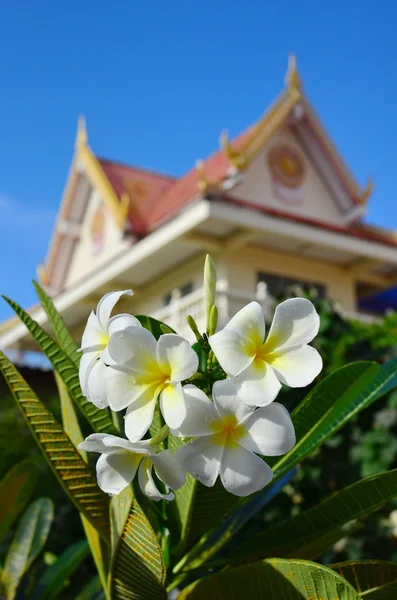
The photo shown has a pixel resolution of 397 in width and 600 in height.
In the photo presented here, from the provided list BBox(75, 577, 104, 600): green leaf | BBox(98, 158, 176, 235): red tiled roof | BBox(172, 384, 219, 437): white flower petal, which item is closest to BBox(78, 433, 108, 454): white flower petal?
BBox(172, 384, 219, 437): white flower petal

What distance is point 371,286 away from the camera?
15578 millimetres

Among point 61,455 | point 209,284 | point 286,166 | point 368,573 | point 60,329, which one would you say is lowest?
point 368,573

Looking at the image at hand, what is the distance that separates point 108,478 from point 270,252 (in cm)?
1303

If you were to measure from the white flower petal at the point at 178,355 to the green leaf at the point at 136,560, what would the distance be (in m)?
0.26

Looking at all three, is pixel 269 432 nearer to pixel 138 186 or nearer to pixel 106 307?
pixel 106 307

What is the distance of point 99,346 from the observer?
1010mm

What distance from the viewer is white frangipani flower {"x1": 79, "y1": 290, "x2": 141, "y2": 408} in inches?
36.7

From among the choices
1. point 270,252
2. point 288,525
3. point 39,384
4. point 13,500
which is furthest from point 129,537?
point 270,252

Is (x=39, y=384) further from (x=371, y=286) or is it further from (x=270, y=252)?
(x=371, y=286)

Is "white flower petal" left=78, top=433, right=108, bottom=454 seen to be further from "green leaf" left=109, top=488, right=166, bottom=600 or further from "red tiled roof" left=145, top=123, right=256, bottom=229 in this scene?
"red tiled roof" left=145, top=123, right=256, bottom=229

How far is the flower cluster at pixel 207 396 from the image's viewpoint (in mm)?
852

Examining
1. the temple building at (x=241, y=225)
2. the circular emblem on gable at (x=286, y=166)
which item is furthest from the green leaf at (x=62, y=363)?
the circular emblem on gable at (x=286, y=166)

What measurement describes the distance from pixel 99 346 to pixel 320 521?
1.62ft

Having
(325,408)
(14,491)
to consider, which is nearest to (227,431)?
A: (325,408)
